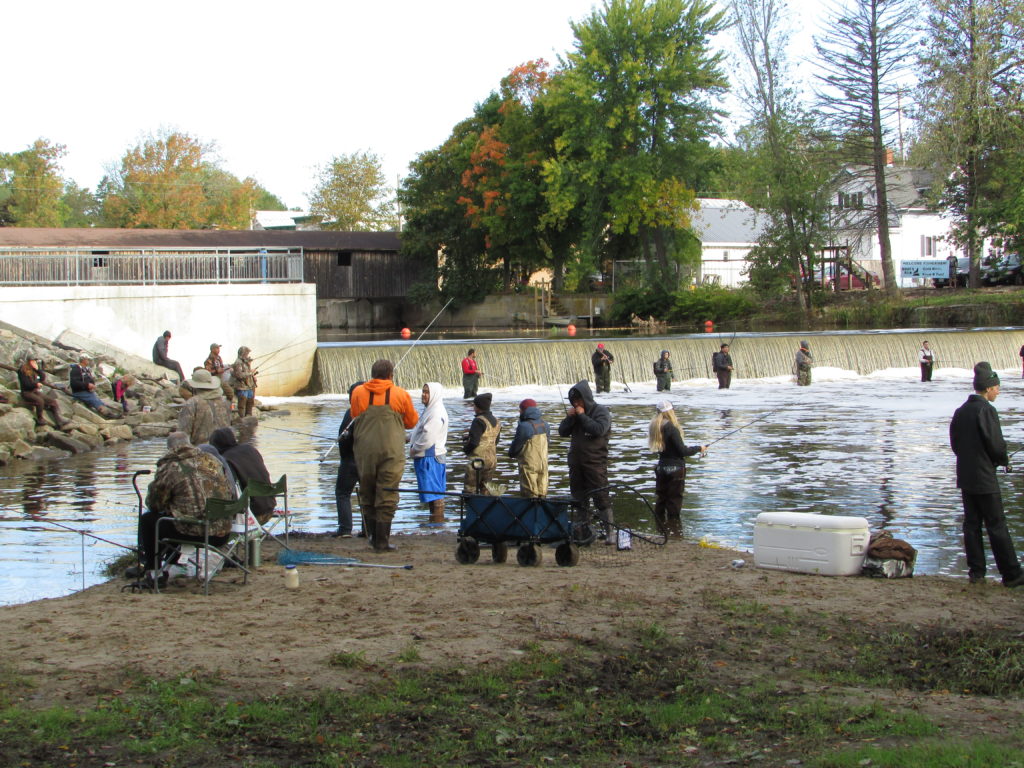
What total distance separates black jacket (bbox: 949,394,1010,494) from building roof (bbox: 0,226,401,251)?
40.9m

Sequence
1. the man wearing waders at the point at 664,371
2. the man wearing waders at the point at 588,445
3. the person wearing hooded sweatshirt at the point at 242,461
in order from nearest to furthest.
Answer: the person wearing hooded sweatshirt at the point at 242,461, the man wearing waders at the point at 588,445, the man wearing waders at the point at 664,371

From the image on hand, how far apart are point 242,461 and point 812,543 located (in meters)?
5.04

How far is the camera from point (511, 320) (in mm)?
62656

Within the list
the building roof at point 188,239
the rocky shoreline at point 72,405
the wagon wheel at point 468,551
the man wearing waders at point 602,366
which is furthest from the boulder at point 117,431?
the building roof at point 188,239

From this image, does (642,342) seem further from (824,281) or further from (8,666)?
(8,666)

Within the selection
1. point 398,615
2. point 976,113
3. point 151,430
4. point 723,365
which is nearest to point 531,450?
point 398,615

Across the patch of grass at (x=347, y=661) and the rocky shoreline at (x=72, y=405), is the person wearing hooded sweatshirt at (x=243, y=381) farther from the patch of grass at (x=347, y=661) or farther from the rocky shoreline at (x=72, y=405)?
the patch of grass at (x=347, y=661)

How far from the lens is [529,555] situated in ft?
32.6

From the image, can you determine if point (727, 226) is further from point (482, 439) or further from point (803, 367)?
point (482, 439)

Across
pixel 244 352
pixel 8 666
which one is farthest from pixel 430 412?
pixel 244 352

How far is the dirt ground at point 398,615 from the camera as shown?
6.36 metres

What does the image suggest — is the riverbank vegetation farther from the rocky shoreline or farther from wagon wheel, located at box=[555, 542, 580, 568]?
the rocky shoreline

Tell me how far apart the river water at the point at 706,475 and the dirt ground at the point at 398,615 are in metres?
2.31

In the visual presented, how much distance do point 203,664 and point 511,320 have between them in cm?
5654
